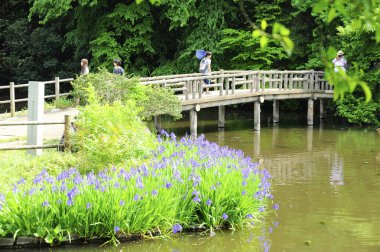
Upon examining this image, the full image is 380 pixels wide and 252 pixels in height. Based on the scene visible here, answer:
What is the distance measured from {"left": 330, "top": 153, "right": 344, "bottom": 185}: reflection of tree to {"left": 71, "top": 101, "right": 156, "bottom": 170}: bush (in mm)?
4224

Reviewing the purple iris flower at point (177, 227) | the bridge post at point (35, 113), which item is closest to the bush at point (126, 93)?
the bridge post at point (35, 113)

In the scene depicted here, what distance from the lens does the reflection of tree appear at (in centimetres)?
1518

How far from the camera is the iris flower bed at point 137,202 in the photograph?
8.84 metres

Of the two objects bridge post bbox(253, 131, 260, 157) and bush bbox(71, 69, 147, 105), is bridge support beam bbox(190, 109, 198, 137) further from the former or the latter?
bush bbox(71, 69, 147, 105)

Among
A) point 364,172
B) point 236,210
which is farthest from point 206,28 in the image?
point 236,210

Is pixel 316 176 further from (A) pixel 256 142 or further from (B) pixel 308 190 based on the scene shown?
(A) pixel 256 142

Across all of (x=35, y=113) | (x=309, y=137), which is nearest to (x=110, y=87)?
(x=35, y=113)

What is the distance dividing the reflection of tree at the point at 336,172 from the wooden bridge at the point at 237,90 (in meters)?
4.95

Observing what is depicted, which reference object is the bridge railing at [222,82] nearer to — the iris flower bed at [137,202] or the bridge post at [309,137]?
the bridge post at [309,137]

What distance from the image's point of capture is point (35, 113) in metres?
13.6

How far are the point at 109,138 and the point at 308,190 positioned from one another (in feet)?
14.3

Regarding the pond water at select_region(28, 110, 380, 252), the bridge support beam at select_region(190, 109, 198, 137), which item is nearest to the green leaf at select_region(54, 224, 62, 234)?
the pond water at select_region(28, 110, 380, 252)

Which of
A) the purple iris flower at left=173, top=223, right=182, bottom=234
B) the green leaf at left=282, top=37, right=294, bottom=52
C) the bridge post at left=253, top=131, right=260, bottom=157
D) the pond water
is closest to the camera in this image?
the green leaf at left=282, top=37, right=294, bottom=52

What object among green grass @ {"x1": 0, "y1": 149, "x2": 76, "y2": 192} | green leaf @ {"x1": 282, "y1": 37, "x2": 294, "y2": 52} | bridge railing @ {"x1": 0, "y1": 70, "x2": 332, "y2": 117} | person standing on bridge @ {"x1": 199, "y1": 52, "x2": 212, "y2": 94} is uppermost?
person standing on bridge @ {"x1": 199, "y1": 52, "x2": 212, "y2": 94}
